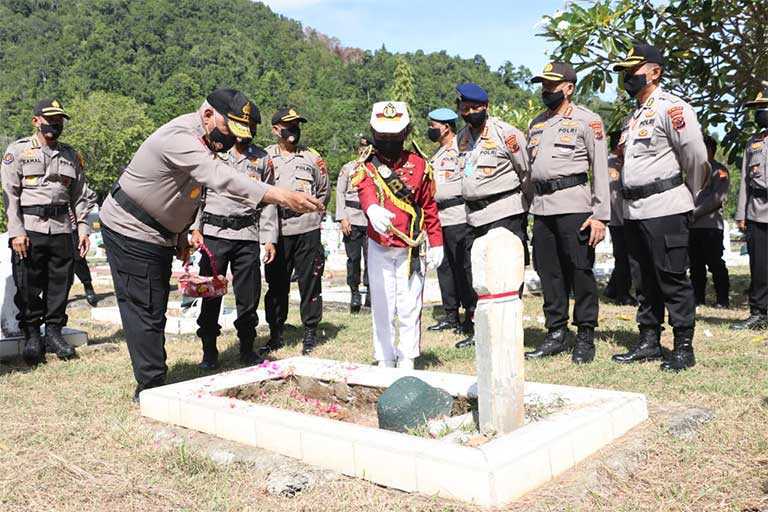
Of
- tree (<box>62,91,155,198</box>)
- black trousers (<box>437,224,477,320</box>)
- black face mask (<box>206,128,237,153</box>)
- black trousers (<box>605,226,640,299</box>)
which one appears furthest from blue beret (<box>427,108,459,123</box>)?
tree (<box>62,91,155,198</box>)

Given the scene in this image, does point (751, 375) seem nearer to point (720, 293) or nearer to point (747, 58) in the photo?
point (720, 293)

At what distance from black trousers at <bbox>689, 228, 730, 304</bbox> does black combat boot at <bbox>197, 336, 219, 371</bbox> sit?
5.82 m

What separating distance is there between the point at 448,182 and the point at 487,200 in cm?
174

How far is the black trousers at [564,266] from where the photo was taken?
5441 mm

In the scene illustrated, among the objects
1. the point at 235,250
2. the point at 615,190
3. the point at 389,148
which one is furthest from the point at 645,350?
the point at 615,190

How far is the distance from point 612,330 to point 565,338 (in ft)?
4.12

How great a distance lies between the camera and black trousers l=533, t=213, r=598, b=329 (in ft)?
17.9

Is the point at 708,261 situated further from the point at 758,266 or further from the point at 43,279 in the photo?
the point at 43,279

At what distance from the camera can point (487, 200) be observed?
5906 mm

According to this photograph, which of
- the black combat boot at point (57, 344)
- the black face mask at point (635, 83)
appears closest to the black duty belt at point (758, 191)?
the black face mask at point (635, 83)

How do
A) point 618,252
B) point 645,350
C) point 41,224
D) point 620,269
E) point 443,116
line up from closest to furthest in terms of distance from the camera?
point 645,350 < point 41,224 < point 443,116 < point 618,252 < point 620,269

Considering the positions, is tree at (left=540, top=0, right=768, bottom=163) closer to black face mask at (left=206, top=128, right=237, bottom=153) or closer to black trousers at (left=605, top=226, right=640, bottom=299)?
black trousers at (left=605, top=226, right=640, bottom=299)

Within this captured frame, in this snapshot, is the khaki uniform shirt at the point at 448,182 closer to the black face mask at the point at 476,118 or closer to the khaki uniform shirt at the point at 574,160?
the black face mask at the point at 476,118

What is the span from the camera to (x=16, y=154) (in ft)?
20.5
